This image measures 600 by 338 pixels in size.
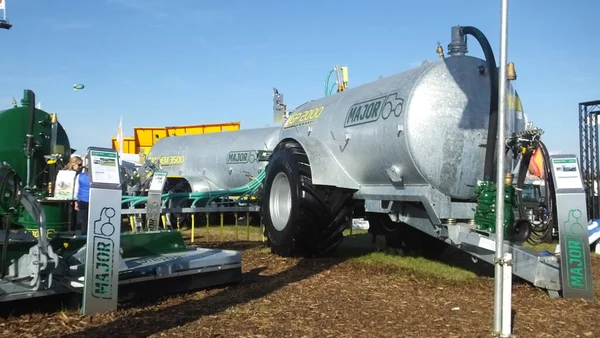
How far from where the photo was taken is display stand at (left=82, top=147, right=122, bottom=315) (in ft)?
15.1

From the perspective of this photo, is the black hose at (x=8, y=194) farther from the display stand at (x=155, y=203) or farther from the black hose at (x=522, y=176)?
the black hose at (x=522, y=176)

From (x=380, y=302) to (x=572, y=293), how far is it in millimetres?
1764

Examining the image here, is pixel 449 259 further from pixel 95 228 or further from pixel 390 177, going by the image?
pixel 95 228

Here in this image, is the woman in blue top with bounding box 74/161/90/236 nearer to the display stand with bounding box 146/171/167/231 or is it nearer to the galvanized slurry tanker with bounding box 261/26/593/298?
the display stand with bounding box 146/171/167/231

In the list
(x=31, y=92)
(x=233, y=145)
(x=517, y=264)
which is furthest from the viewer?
(x=233, y=145)

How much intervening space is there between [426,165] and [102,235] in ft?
10.8

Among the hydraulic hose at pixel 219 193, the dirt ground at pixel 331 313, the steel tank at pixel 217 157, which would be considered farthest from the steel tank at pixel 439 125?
the steel tank at pixel 217 157

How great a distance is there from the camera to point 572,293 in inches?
209

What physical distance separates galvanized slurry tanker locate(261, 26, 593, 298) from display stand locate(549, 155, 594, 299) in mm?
19


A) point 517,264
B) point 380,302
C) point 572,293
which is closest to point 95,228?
point 380,302

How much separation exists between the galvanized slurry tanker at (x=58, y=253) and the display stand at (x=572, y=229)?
3.16 meters

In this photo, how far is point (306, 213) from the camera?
281 inches

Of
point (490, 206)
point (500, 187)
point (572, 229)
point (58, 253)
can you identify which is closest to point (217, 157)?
point (58, 253)

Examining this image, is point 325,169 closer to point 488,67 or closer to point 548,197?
point 488,67
